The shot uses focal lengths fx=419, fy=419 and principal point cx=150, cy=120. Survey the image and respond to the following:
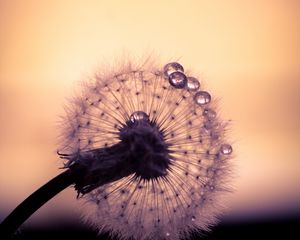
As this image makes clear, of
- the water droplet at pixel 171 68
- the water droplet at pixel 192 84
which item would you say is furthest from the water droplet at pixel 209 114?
the water droplet at pixel 171 68

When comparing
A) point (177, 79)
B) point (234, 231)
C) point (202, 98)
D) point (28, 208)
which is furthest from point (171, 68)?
point (234, 231)

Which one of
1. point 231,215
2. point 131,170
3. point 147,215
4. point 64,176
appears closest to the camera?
point 64,176

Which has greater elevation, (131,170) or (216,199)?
(131,170)

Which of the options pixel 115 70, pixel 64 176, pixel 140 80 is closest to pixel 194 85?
pixel 140 80

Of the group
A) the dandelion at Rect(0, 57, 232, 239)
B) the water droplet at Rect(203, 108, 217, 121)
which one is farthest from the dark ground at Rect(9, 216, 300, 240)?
the water droplet at Rect(203, 108, 217, 121)

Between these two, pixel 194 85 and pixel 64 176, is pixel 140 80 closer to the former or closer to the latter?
pixel 194 85

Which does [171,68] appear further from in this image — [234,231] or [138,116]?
[234,231]

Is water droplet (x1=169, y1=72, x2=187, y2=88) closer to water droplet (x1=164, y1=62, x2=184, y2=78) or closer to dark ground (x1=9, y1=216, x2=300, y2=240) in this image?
water droplet (x1=164, y1=62, x2=184, y2=78)
